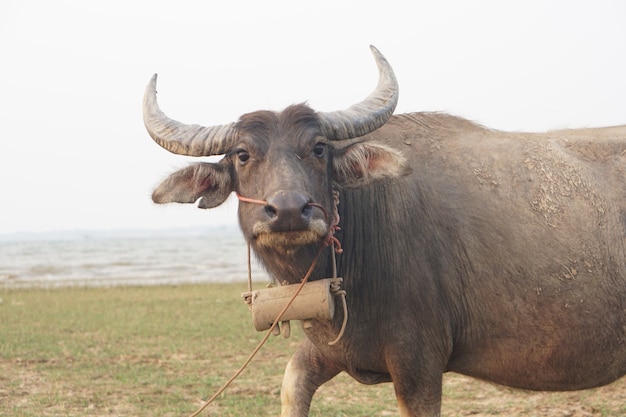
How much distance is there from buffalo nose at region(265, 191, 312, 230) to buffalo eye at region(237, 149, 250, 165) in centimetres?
44

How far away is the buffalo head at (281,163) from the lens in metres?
3.20

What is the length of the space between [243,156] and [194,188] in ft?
1.25

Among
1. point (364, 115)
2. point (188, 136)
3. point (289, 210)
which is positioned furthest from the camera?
point (364, 115)

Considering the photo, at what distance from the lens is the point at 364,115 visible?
3.74 m

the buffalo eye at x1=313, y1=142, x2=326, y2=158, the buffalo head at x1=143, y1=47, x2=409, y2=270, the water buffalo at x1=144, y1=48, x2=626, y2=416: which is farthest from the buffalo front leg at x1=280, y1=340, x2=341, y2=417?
the buffalo eye at x1=313, y1=142, x2=326, y2=158

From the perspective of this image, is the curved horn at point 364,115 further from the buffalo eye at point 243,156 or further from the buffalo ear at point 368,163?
the buffalo eye at point 243,156

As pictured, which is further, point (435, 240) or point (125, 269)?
point (125, 269)

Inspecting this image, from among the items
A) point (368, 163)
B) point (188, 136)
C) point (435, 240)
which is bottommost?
point (435, 240)

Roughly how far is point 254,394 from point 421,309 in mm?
3370

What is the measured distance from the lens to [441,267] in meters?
3.94

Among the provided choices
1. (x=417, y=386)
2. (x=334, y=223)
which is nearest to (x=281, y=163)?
(x=334, y=223)

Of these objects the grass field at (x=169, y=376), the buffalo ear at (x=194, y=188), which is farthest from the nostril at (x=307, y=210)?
the grass field at (x=169, y=376)

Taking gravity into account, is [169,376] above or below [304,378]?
below

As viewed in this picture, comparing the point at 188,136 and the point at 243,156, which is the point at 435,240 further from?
the point at 188,136
